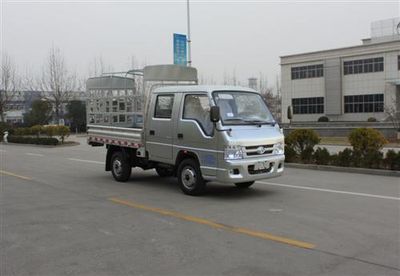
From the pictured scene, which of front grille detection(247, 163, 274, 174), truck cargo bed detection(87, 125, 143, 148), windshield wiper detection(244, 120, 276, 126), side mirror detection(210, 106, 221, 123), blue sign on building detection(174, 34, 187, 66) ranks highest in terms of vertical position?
blue sign on building detection(174, 34, 187, 66)

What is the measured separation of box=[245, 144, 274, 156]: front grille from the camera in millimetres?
9336

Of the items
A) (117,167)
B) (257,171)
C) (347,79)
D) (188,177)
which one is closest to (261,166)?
(257,171)

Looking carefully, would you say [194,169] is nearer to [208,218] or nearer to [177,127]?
[177,127]

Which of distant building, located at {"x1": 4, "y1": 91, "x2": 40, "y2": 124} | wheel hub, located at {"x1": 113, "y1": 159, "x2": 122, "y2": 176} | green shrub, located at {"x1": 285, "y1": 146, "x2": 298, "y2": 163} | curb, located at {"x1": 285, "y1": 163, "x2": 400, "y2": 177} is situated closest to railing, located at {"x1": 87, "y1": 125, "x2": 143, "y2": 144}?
wheel hub, located at {"x1": 113, "y1": 159, "x2": 122, "y2": 176}

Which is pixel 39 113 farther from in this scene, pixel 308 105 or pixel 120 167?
pixel 120 167

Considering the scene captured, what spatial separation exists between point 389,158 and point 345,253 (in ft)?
27.6

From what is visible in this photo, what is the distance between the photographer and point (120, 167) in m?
12.3

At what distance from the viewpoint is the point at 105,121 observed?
13.7 m

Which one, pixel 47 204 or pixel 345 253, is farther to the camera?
pixel 47 204

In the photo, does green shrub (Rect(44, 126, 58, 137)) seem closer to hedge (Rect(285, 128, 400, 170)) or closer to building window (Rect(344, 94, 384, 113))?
hedge (Rect(285, 128, 400, 170))

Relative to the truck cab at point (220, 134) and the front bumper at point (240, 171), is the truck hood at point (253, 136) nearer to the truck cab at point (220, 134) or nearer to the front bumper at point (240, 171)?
the truck cab at point (220, 134)

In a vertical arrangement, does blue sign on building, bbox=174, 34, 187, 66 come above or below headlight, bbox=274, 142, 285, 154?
above

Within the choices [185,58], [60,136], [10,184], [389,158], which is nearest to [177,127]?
[10,184]

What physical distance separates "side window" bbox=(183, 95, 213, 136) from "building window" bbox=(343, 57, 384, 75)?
54.1 meters
